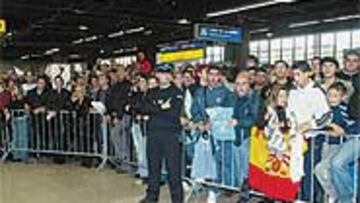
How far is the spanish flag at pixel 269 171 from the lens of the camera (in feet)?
18.9

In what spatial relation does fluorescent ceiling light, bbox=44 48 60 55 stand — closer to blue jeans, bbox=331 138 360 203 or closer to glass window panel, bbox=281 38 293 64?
glass window panel, bbox=281 38 293 64

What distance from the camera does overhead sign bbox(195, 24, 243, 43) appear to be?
16.8 meters

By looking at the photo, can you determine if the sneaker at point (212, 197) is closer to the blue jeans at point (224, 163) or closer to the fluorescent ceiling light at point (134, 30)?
the blue jeans at point (224, 163)

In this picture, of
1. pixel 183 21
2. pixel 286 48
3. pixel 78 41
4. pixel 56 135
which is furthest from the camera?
pixel 78 41

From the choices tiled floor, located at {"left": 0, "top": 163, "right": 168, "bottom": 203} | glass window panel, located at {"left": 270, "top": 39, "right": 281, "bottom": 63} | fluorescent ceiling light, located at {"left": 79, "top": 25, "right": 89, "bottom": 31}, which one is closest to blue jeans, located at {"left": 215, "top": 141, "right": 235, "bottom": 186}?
tiled floor, located at {"left": 0, "top": 163, "right": 168, "bottom": 203}

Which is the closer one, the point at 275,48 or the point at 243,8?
the point at 243,8

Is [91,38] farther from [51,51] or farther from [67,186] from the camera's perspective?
[67,186]

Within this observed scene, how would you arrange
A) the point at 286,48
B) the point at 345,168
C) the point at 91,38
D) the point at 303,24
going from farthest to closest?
1. the point at 91,38
2. the point at 286,48
3. the point at 303,24
4. the point at 345,168

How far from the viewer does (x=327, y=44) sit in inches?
1086

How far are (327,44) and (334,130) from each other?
23021 mm

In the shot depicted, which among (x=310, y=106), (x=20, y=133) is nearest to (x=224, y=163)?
(x=310, y=106)

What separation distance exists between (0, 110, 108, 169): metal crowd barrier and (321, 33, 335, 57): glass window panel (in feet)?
59.9

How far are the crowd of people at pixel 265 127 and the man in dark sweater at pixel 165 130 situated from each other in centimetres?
1

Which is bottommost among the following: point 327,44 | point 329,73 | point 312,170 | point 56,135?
point 56,135
